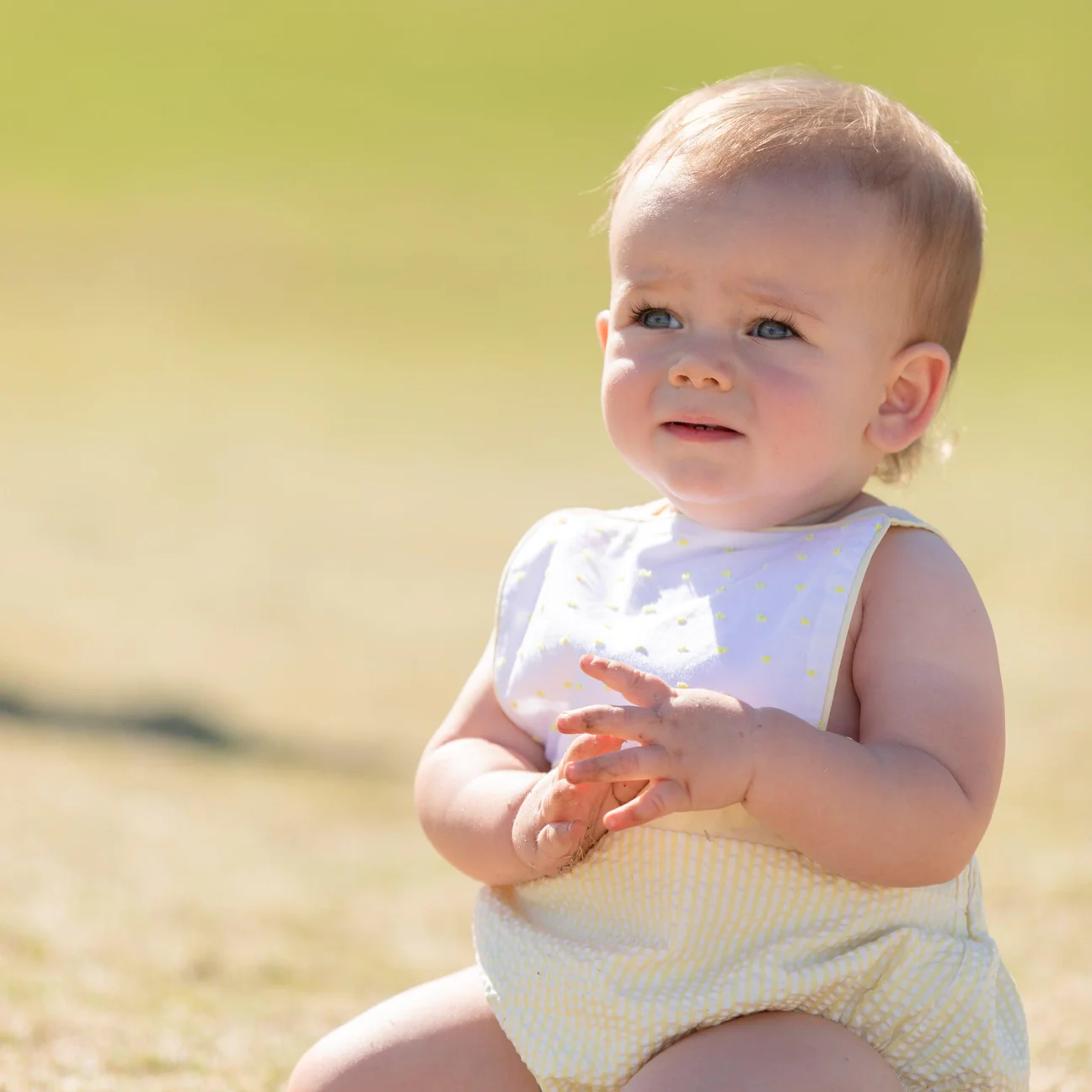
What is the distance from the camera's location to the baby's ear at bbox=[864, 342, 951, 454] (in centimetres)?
179

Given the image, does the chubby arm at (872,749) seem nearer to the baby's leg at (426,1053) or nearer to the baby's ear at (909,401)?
the baby's ear at (909,401)

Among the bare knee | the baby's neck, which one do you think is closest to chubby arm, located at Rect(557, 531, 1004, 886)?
the baby's neck

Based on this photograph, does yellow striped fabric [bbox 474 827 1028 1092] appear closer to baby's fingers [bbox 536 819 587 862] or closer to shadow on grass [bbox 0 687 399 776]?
Answer: baby's fingers [bbox 536 819 587 862]

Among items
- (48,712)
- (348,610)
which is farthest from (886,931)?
(348,610)

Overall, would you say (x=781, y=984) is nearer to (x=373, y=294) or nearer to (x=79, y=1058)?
(x=79, y=1058)

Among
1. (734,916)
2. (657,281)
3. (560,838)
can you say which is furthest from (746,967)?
A: (657,281)

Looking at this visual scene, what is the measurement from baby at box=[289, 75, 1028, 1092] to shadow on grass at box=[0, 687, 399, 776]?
3.21 metres

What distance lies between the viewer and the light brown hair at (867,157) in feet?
5.66

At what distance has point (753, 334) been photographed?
5.72 feet

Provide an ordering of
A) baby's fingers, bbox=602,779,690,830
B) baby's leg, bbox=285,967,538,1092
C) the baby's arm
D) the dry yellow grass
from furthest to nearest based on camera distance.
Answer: the dry yellow grass, baby's leg, bbox=285,967,538,1092, the baby's arm, baby's fingers, bbox=602,779,690,830

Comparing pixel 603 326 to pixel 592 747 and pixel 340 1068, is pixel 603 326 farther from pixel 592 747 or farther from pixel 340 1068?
pixel 340 1068

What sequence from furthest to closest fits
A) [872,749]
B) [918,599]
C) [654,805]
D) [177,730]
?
[177,730]
[918,599]
[872,749]
[654,805]

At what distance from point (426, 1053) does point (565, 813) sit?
1.37 ft

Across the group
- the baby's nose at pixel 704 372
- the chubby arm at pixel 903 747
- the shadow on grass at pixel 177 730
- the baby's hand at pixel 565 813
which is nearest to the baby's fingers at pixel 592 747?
the baby's hand at pixel 565 813
